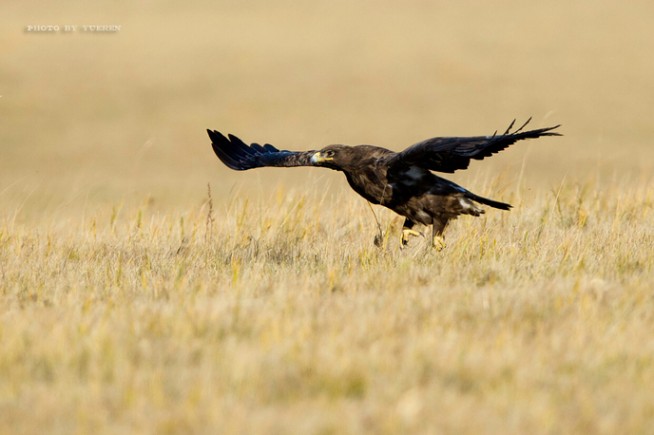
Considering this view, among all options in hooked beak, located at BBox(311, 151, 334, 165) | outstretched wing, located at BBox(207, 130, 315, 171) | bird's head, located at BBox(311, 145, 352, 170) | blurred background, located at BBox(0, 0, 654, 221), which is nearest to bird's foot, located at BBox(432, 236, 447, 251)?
bird's head, located at BBox(311, 145, 352, 170)

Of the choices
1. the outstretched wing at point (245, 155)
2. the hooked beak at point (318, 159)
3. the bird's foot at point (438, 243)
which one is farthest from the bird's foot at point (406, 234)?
the outstretched wing at point (245, 155)

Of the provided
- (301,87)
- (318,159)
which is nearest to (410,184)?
(318,159)

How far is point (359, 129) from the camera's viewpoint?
2695 cm

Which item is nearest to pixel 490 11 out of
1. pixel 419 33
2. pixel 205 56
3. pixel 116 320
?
pixel 419 33

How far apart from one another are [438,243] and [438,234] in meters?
0.15

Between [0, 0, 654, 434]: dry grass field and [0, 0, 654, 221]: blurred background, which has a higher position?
[0, 0, 654, 221]: blurred background

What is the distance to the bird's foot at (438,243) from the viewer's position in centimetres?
791

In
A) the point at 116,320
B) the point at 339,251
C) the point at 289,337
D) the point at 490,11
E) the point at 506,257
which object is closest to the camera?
the point at 289,337

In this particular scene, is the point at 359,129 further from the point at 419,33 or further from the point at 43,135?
the point at 419,33

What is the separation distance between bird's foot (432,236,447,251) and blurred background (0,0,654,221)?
1147 centimetres

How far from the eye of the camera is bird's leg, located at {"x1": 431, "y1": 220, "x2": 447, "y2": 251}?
798 cm

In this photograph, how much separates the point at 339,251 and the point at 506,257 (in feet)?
4.30

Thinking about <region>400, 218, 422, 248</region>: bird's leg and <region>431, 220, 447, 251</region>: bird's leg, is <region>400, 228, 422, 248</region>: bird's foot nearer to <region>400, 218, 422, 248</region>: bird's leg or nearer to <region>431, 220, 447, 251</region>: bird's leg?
<region>400, 218, 422, 248</region>: bird's leg

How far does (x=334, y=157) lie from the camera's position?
27.1 feet
